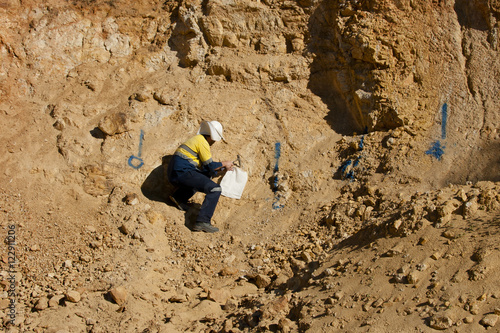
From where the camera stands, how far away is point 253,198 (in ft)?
18.2

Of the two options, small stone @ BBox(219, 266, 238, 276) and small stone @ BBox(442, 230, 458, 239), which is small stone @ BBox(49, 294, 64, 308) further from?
small stone @ BBox(442, 230, 458, 239)

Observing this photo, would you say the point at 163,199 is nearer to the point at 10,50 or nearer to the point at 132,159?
the point at 132,159

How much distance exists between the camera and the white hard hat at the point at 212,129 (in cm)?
552

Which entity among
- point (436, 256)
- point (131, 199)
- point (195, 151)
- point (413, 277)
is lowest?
point (131, 199)

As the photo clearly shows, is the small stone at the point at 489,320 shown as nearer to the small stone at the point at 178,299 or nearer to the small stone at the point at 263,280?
the small stone at the point at 263,280

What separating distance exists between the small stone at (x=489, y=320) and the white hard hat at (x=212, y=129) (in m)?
3.57

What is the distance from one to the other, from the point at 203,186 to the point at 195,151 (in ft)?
1.47

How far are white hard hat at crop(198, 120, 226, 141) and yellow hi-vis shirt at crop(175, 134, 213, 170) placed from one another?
182 millimetres

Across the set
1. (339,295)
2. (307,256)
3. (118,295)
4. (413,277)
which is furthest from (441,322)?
(118,295)

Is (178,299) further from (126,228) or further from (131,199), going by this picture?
(131,199)

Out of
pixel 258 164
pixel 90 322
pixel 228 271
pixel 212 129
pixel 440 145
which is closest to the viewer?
pixel 90 322

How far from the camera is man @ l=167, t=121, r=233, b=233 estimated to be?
17.0ft

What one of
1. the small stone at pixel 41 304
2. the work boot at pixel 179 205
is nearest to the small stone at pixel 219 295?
the work boot at pixel 179 205

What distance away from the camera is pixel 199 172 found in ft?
17.6
